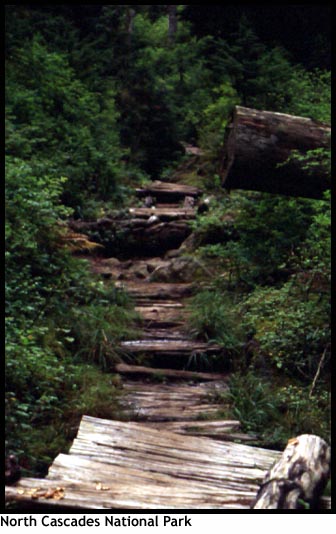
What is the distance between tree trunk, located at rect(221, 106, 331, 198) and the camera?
334 inches

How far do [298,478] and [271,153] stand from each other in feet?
17.8

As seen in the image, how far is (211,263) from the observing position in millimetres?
9883

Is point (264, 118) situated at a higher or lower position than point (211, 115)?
higher

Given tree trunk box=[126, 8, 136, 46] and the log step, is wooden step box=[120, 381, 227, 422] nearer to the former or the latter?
the log step

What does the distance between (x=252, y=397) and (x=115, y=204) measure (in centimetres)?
761

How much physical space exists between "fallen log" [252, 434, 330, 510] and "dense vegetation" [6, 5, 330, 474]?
1.17 m

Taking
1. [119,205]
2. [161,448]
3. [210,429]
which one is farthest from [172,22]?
[161,448]

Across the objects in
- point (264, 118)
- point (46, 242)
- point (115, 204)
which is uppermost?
point (264, 118)

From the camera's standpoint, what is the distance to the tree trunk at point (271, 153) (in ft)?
27.8

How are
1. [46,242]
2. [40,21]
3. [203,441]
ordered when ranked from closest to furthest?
[203,441] → [46,242] → [40,21]

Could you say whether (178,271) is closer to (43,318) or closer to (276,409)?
(43,318)

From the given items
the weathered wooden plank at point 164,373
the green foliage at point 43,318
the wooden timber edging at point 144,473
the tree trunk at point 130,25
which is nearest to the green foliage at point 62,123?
the green foliage at point 43,318

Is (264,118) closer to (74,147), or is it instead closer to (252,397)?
(252,397)
